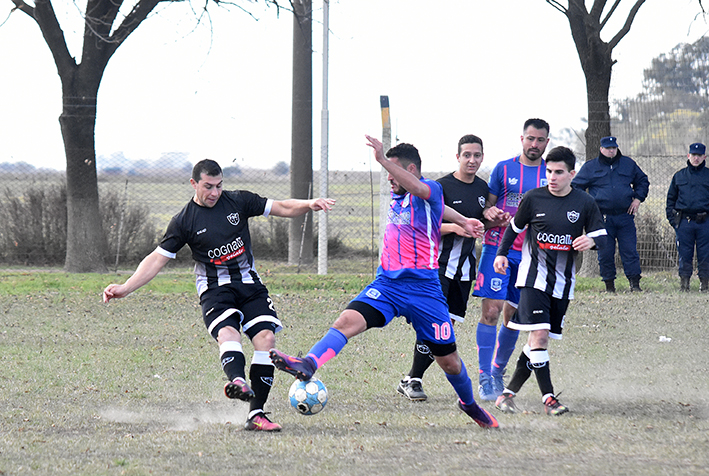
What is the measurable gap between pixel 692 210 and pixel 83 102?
449 inches

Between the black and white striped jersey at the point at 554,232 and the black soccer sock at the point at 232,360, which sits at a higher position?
the black and white striped jersey at the point at 554,232

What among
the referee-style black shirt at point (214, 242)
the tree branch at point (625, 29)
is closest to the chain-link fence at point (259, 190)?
the tree branch at point (625, 29)

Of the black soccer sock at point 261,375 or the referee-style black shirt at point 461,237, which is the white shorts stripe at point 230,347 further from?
the referee-style black shirt at point 461,237

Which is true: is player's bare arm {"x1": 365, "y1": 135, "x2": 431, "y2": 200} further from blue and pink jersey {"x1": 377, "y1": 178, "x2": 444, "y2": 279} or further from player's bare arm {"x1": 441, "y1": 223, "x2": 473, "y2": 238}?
player's bare arm {"x1": 441, "y1": 223, "x2": 473, "y2": 238}

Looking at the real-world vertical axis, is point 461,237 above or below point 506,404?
above

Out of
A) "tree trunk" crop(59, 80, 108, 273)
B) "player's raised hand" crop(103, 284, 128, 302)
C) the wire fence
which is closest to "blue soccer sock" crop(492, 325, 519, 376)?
"player's raised hand" crop(103, 284, 128, 302)

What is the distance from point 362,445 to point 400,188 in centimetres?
172

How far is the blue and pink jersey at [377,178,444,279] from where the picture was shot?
17.6ft


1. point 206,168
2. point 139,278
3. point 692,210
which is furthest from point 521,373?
point 692,210

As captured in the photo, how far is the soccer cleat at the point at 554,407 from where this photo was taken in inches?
228

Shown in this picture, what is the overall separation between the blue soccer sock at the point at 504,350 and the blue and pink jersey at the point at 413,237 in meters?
1.52

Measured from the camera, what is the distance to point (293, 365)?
4.66 meters

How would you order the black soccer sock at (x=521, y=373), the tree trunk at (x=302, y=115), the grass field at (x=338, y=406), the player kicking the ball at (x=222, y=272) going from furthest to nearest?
1. the tree trunk at (x=302, y=115)
2. the black soccer sock at (x=521, y=373)
3. the player kicking the ball at (x=222, y=272)
4. the grass field at (x=338, y=406)

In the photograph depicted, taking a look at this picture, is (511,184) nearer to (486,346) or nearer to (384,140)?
(486,346)
